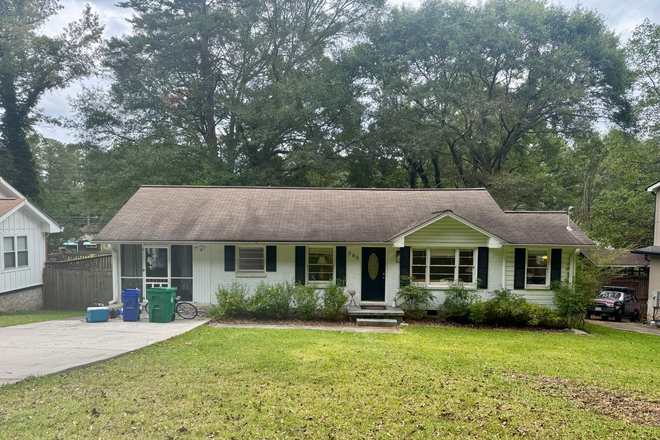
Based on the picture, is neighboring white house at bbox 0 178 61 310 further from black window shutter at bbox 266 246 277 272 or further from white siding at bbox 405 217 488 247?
white siding at bbox 405 217 488 247

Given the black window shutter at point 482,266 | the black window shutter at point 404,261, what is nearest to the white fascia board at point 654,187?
the black window shutter at point 482,266

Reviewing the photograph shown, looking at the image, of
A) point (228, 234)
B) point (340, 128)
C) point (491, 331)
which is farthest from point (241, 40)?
point (491, 331)

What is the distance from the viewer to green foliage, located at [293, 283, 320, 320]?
1227 centimetres

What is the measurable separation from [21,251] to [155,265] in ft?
20.2

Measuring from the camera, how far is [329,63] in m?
26.6

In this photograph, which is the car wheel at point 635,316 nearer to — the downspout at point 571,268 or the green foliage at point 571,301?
the green foliage at point 571,301

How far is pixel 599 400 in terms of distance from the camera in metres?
6.05

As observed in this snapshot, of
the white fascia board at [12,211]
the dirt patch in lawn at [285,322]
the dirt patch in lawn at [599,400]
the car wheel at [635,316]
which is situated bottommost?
the car wheel at [635,316]

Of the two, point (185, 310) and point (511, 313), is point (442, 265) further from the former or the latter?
point (185, 310)

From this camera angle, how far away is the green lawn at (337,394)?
4.86 meters

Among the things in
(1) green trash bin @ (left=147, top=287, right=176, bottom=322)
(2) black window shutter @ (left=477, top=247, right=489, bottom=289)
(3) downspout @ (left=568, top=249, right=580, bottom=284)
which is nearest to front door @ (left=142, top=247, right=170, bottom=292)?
(1) green trash bin @ (left=147, top=287, right=176, bottom=322)

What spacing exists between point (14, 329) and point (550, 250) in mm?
16460

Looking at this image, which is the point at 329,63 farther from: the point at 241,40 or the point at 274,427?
the point at 274,427

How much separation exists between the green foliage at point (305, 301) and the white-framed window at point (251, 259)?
1.89m
